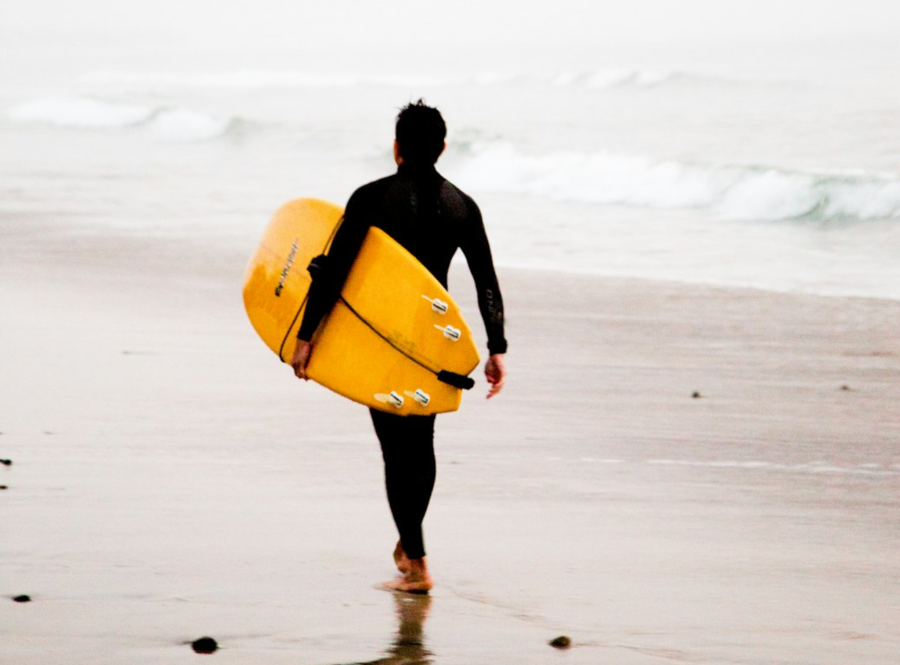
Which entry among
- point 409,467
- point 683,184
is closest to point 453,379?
point 409,467

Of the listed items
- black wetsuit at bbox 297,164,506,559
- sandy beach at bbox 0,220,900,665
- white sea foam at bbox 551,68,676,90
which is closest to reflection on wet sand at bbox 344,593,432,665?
sandy beach at bbox 0,220,900,665

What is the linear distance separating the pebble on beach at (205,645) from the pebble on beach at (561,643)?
808mm

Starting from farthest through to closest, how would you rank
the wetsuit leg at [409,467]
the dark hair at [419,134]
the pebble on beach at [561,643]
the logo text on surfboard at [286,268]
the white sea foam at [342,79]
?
1. the white sea foam at [342,79]
2. the logo text on surfboard at [286,268]
3. the wetsuit leg at [409,467]
4. the dark hair at [419,134]
5. the pebble on beach at [561,643]

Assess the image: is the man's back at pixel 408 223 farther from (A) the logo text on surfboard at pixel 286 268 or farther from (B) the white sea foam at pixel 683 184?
(B) the white sea foam at pixel 683 184

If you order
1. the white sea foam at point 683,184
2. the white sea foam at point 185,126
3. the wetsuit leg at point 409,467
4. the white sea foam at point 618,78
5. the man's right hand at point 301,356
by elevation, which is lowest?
the wetsuit leg at point 409,467

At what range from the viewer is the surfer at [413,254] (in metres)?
3.74

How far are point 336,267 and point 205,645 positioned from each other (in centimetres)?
110

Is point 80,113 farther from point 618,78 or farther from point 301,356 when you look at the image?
point 301,356

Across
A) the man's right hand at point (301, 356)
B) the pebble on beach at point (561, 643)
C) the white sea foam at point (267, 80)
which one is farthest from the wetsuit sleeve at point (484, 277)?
the white sea foam at point (267, 80)

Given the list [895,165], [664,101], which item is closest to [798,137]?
[895,165]

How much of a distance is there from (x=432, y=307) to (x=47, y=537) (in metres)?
1.37

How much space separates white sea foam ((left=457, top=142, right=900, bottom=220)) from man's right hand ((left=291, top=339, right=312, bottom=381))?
1419 cm

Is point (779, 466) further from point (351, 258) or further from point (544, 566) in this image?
point (351, 258)

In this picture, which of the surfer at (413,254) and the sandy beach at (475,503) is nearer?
the sandy beach at (475,503)
